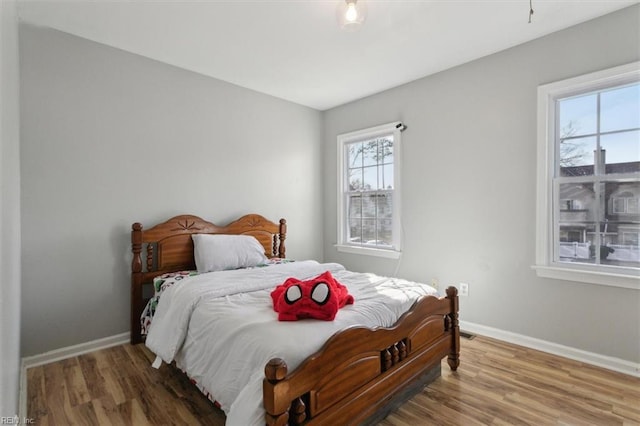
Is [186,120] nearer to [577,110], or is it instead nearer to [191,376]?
[191,376]

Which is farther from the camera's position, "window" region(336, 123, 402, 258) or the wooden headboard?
"window" region(336, 123, 402, 258)

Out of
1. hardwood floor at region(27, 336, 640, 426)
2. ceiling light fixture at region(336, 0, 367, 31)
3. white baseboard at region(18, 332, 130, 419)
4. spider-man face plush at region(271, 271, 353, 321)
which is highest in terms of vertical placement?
ceiling light fixture at region(336, 0, 367, 31)

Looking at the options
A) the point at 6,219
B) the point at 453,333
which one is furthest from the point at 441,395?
the point at 6,219

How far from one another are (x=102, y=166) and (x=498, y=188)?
135 inches

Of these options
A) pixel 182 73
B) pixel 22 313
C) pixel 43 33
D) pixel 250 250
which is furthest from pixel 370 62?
pixel 22 313

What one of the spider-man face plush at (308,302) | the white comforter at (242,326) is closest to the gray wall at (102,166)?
the white comforter at (242,326)

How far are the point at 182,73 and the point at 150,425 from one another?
2.93m

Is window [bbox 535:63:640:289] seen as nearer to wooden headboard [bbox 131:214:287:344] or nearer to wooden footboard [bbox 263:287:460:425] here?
wooden footboard [bbox 263:287:460:425]

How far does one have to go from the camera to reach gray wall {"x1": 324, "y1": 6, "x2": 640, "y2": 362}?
2.41 metres

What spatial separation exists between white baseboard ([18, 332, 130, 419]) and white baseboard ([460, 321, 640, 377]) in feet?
10.3

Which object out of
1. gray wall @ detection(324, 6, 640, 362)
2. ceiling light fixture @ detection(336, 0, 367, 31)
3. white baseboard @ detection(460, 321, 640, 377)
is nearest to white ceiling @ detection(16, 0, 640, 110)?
gray wall @ detection(324, 6, 640, 362)

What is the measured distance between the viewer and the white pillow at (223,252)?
297 centimetres

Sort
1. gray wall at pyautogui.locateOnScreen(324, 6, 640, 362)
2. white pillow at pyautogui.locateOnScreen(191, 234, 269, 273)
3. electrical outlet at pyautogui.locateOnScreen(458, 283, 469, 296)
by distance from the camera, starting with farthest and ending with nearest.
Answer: electrical outlet at pyautogui.locateOnScreen(458, 283, 469, 296)
white pillow at pyautogui.locateOnScreen(191, 234, 269, 273)
gray wall at pyautogui.locateOnScreen(324, 6, 640, 362)

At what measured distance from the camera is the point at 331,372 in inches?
58.3
